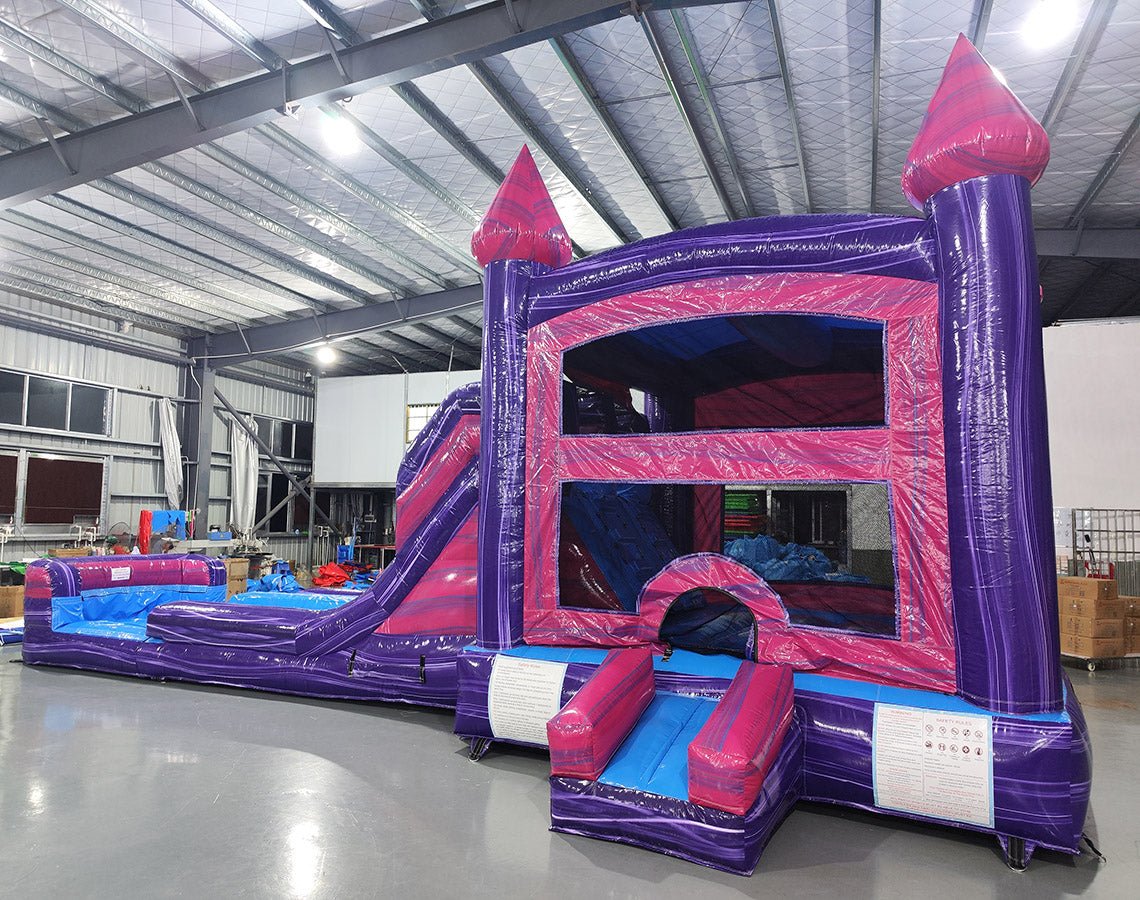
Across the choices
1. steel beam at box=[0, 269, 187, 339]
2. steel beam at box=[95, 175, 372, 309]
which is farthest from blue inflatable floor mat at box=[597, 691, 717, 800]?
steel beam at box=[0, 269, 187, 339]

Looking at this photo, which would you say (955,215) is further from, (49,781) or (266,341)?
(266,341)

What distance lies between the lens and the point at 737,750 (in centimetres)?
244

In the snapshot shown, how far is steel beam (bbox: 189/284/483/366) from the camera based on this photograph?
991 centimetres

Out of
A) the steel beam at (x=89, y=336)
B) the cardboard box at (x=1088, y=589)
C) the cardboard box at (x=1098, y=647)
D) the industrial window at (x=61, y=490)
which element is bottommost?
the cardboard box at (x=1098, y=647)

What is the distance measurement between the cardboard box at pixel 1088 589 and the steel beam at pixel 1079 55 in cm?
365

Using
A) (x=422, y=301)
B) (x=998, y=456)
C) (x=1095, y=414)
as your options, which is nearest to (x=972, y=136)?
(x=998, y=456)

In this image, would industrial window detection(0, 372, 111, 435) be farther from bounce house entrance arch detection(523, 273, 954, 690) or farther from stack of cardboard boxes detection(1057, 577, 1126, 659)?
stack of cardboard boxes detection(1057, 577, 1126, 659)

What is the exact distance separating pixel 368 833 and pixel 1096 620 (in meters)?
6.09

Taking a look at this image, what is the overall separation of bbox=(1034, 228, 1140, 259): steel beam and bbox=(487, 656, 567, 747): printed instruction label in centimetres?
700

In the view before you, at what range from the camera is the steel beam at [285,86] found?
4305mm

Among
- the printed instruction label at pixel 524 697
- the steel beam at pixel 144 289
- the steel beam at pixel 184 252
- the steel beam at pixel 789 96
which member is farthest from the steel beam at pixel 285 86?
the printed instruction label at pixel 524 697

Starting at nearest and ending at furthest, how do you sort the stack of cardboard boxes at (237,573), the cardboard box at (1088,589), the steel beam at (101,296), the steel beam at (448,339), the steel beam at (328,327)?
1. the cardboard box at (1088,589)
2. the steel beam at (101,296)
3. the stack of cardboard boxes at (237,573)
4. the steel beam at (328,327)
5. the steel beam at (448,339)

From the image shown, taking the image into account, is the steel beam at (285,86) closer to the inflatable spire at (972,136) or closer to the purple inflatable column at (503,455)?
the purple inflatable column at (503,455)

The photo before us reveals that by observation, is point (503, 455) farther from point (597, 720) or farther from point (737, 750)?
point (737, 750)
